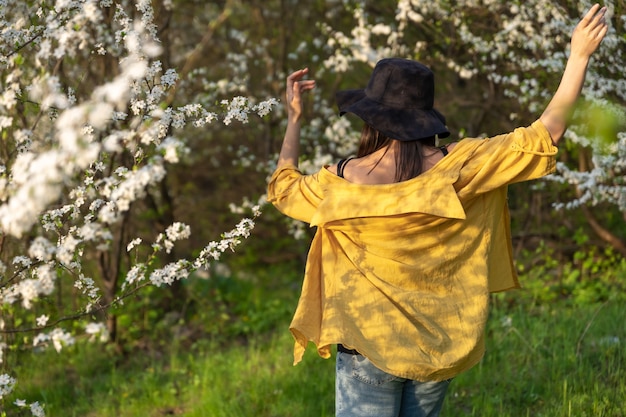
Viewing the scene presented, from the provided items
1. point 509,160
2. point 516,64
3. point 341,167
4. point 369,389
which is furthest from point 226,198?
point 509,160

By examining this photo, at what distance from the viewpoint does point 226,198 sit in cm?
829

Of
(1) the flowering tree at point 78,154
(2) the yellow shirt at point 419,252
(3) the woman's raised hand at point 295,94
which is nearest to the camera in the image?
(1) the flowering tree at point 78,154

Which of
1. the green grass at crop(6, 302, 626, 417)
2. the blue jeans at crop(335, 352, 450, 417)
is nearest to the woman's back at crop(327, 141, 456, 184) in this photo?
the blue jeans at crop(335, 352, 450, 417)

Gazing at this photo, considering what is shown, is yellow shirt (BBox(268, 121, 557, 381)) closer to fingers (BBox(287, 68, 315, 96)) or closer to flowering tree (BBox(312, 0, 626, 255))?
fingers (BBox(287, 68, 315, 96))

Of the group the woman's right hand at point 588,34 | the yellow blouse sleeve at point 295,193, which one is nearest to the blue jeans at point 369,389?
the yellow blouse sleeve at point 295,193

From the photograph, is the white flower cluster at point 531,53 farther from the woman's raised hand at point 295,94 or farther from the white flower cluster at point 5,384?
the white flower cluster at point 5,384

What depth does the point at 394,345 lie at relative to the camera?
7.75 ft

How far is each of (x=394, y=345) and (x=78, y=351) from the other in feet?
11.4

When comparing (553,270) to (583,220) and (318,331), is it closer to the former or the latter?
(583,220)

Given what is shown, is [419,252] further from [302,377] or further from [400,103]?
[302,377]

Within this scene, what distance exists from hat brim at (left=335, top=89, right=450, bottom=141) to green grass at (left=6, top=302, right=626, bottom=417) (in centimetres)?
186

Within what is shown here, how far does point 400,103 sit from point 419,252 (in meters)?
0.49

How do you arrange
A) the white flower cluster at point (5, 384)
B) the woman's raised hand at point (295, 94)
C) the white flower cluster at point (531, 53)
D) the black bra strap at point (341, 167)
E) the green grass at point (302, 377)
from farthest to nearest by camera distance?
the white flower cluster at point (531, 53), the green grass at point (302, 377), the white flower cluster at point (5, 384), the woman's raised hand at point (295, 94), the black bra strap at point (341, 167)

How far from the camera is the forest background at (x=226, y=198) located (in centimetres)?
271
